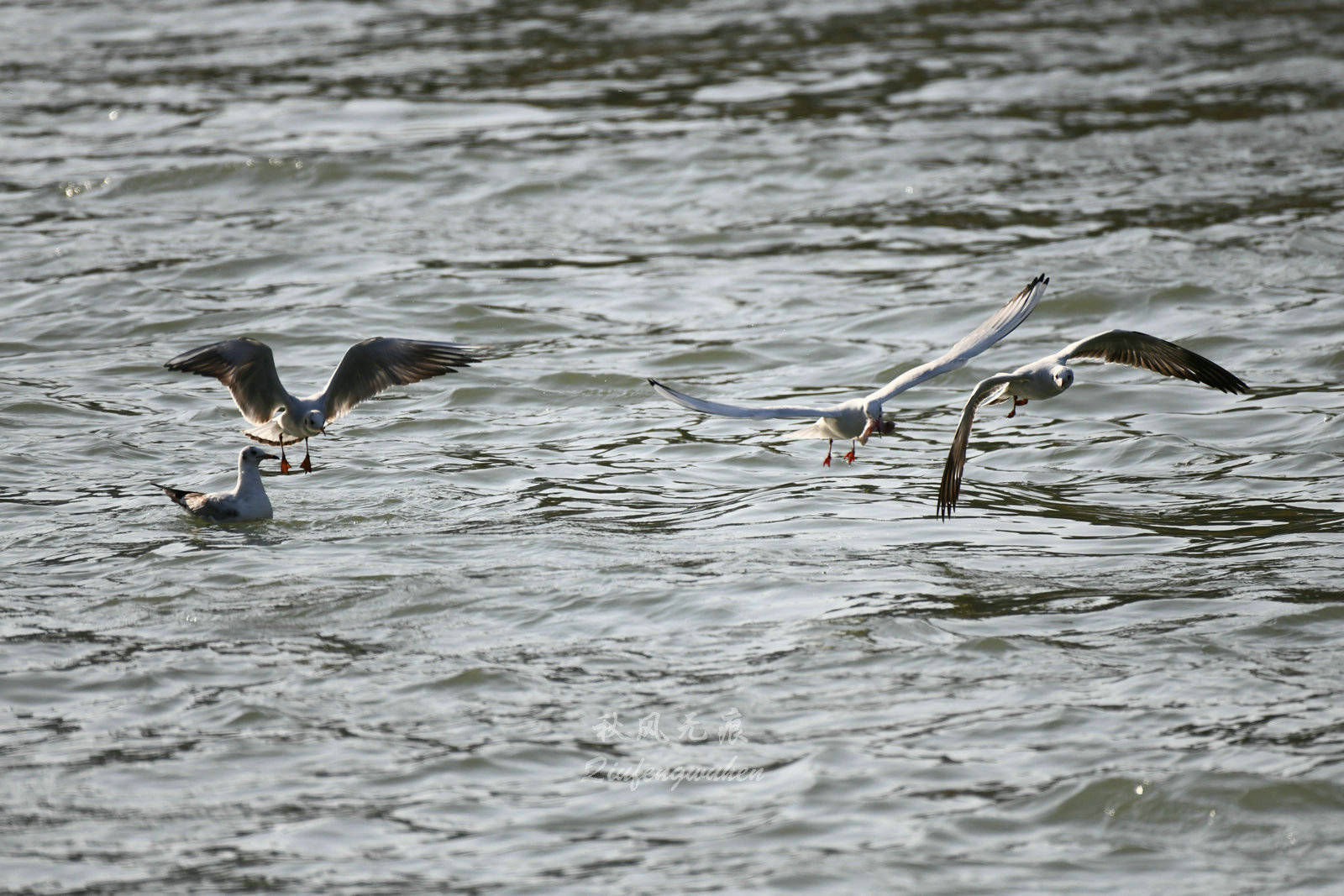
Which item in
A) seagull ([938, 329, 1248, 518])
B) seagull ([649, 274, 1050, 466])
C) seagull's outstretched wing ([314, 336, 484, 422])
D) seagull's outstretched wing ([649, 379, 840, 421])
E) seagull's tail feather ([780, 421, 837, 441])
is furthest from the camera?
seagull's outstretched wing ([314, 336, 484, 422])

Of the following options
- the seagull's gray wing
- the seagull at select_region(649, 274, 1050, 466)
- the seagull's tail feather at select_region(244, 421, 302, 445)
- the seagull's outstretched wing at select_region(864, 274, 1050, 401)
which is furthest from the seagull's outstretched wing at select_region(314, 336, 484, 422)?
the seagull's gray wing

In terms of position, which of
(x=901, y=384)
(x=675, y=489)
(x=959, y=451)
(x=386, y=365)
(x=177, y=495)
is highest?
(x=386, y=365)

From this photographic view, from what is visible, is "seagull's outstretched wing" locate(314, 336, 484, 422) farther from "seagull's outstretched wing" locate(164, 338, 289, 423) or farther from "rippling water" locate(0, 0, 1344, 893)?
"rippling water" locate(0, 0, 1344, 893)

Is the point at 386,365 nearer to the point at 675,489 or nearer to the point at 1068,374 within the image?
the point at 675,489

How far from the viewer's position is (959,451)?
8.88 meters

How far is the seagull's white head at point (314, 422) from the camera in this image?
31.8 feet

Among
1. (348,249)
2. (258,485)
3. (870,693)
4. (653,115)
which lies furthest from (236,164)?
(870,693)

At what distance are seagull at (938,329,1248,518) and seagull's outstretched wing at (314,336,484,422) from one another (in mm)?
2778

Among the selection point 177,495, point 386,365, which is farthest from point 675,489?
point 177,495

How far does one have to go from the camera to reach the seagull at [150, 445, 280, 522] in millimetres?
9570

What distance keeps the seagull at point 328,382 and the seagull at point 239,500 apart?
0.37m

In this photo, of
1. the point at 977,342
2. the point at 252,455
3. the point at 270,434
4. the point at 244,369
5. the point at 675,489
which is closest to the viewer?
A: the point at 977,342

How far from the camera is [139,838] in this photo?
6.26 meters

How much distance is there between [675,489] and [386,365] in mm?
1969
